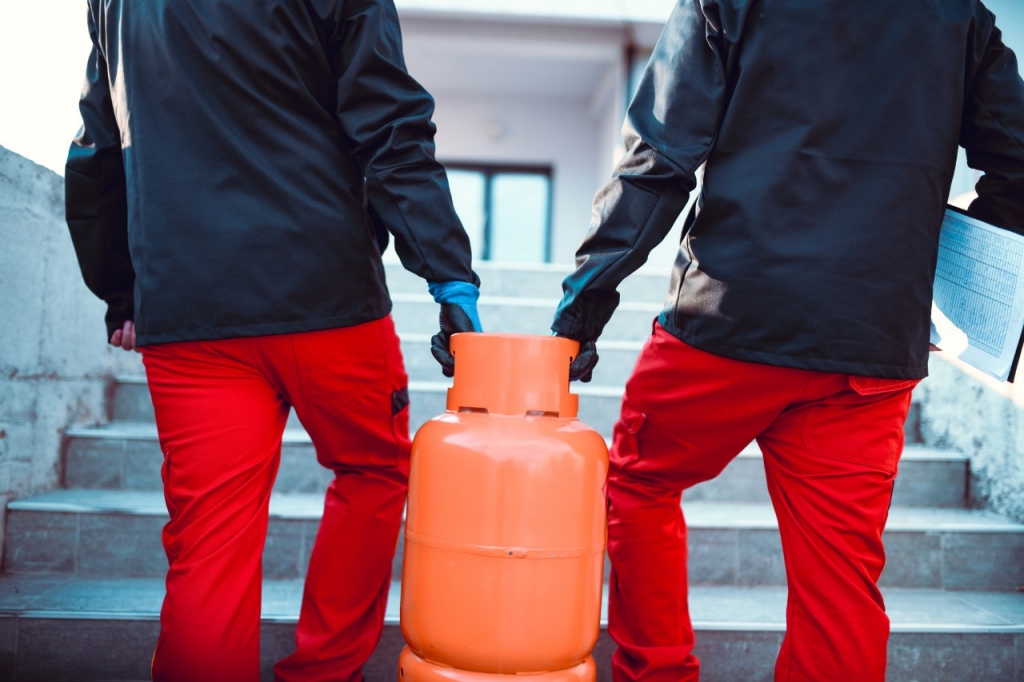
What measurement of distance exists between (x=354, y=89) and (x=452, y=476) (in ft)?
2.58

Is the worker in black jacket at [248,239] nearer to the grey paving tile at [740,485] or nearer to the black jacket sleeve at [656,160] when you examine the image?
the black jacket sleeve at [656,160]

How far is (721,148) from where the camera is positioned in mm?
1577

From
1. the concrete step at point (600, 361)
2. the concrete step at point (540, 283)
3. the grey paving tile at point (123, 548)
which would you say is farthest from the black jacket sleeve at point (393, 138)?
the concrete step at point (540, 283)

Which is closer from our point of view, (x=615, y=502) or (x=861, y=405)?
(x=861, y=405)

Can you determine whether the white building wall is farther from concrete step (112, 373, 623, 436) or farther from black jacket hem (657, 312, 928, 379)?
black jacket hem (657, 312, 928, 379)

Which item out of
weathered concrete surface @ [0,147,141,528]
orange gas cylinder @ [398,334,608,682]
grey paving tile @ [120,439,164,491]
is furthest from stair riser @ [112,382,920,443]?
orange gas cylinder @ [398,334,608,682]

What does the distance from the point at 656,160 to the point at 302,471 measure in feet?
5.50

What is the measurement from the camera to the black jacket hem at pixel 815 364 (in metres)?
1.48

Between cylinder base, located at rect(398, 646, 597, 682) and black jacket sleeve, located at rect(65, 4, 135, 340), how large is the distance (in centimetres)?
110

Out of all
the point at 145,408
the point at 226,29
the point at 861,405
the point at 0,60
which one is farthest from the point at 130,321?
the point at 861,405

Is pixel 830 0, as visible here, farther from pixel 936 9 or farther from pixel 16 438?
pixel 16 438

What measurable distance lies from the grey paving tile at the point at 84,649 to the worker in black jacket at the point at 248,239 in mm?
593

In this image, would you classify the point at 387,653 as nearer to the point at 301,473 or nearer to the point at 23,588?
the point at 301,473

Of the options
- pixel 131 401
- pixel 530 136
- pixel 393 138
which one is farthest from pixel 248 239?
pixel 530 136
